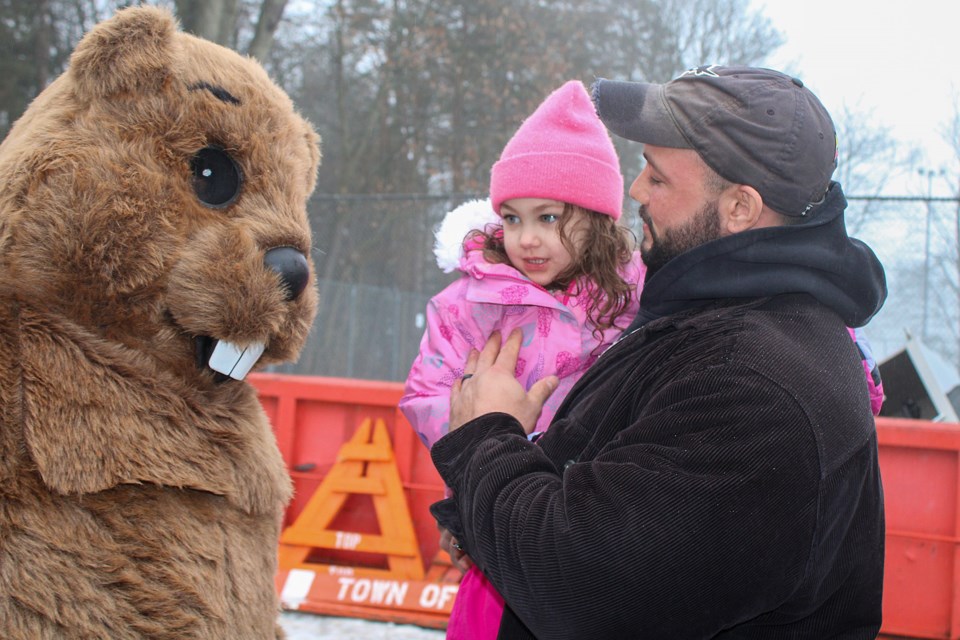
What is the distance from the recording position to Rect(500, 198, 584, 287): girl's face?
98.2 inches

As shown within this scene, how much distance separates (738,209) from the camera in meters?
1.63

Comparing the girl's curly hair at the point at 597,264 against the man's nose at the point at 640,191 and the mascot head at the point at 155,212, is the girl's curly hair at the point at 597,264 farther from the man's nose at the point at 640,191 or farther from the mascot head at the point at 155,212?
the mascot head at the point at 155,212

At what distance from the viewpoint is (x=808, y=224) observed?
60.3 inches

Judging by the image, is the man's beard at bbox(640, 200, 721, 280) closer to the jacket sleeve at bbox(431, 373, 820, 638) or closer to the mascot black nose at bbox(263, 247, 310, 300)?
the jacket sleeve at bbox(431, 373, 820, 638)

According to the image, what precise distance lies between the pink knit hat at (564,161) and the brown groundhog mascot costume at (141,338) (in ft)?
2.41

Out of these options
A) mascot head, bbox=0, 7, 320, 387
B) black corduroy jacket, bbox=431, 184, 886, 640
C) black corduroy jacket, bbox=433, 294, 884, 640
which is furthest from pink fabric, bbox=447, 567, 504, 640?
mascot head, bbox=0, 7, 320, 387

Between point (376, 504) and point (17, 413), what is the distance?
3155 mm

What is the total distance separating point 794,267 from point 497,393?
0.63m

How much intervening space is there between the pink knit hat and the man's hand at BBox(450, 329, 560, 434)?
2.03 feet

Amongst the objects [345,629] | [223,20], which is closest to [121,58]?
[345,629]

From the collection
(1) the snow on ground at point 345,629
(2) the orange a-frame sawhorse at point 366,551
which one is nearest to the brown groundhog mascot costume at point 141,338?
(1) the snow on ground at point 345,629

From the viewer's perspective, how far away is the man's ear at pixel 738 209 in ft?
5.23

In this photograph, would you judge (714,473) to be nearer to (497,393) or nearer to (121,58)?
(497,393)

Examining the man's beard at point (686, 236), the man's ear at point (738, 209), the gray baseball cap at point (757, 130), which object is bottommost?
the man's beard at point (686, 236)
